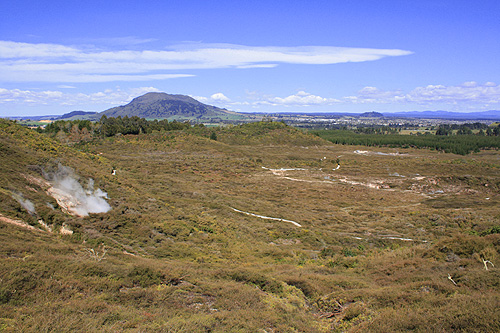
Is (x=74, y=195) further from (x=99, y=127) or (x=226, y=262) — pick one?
(x=99, y=127)

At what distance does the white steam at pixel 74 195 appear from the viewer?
46.2 feet

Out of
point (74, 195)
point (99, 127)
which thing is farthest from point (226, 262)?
point (99, 127)

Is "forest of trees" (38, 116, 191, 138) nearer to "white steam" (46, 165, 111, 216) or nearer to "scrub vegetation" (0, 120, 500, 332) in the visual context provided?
"scrub vegetation" (0, 120, 500, 332)

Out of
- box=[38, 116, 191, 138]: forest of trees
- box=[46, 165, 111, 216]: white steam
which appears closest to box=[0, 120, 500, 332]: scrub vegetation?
box=[46, 165, 111, 216]: white steam

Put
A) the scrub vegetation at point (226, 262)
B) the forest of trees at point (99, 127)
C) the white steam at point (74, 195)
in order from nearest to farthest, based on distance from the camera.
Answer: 1. the scrub vegetation at point (226, 262)
2. the white steam at point (74, 195)
3. the forest of trees at point (99, 127)

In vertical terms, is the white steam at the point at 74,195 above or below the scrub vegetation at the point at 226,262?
above

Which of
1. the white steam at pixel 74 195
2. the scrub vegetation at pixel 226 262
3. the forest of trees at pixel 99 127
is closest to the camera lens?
the scrub vegetation at pixel 226 262

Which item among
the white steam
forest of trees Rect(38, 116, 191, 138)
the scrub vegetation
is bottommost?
the scrub vegetation

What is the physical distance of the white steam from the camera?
1407cm

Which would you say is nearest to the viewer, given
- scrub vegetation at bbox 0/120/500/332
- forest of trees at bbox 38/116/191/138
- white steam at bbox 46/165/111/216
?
scrub vegetation at bbox 0/120/500/332

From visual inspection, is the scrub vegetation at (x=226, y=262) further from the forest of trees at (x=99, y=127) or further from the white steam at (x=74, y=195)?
the forest of trees at (x=99, y=127)

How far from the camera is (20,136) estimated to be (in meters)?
19.3

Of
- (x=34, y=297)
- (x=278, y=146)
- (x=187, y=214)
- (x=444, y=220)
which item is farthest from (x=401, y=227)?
(x=278, y=146)

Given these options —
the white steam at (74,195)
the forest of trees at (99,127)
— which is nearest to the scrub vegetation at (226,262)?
the white steam at (74,195)
